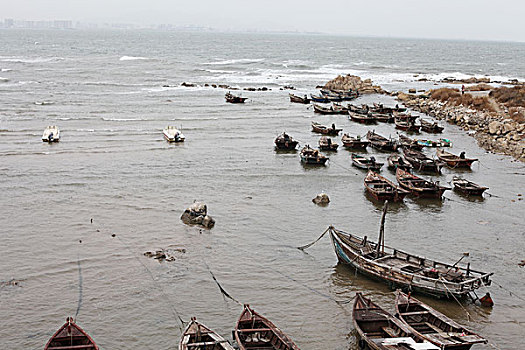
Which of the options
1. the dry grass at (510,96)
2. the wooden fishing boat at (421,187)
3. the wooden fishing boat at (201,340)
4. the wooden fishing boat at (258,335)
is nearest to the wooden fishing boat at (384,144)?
the wooden fishing boat at (421,187)

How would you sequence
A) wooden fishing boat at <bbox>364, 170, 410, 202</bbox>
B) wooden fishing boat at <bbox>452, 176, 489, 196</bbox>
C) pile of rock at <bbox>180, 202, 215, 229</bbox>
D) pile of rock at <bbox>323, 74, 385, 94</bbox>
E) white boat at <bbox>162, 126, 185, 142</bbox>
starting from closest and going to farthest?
pile of rock at <bbox>180, 202, 215, 229</bbox>
wooden fishing boat at <bbox>364, 170, 410, 202</bbox>
wooden fishing boat at <bbox>452, 176, 489, 196</bbox>
white boat at <bbox>162, 126, 185, 142</bbox>
pile of rock at <bbox>323, 74, 385, 94</bbox>

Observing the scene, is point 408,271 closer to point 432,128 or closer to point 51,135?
point 51,135

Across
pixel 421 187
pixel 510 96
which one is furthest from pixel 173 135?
pixel 510 96

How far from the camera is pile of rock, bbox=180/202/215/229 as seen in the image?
26.0m

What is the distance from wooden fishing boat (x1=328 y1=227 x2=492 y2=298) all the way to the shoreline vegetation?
23.1 metres

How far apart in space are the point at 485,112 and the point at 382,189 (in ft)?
93.7

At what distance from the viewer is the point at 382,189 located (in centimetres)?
3112

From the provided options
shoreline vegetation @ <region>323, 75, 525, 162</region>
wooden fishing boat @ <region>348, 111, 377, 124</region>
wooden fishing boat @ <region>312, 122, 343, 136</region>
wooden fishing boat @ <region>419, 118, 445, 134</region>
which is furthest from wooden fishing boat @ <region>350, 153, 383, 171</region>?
wooden fishing boat @ <region>348, 111, 377, 124</region>

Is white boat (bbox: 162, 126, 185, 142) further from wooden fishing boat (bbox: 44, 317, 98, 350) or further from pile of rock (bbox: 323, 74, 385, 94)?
pile of rock (bbox: 323, 74, 385, 94)

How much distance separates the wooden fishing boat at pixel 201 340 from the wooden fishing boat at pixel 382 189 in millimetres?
16906

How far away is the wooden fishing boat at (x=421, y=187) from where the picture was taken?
30984 millimetres

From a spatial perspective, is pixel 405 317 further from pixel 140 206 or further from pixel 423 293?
pixel 140 206

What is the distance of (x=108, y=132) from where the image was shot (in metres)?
46.0

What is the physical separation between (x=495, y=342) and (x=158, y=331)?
1110cm
